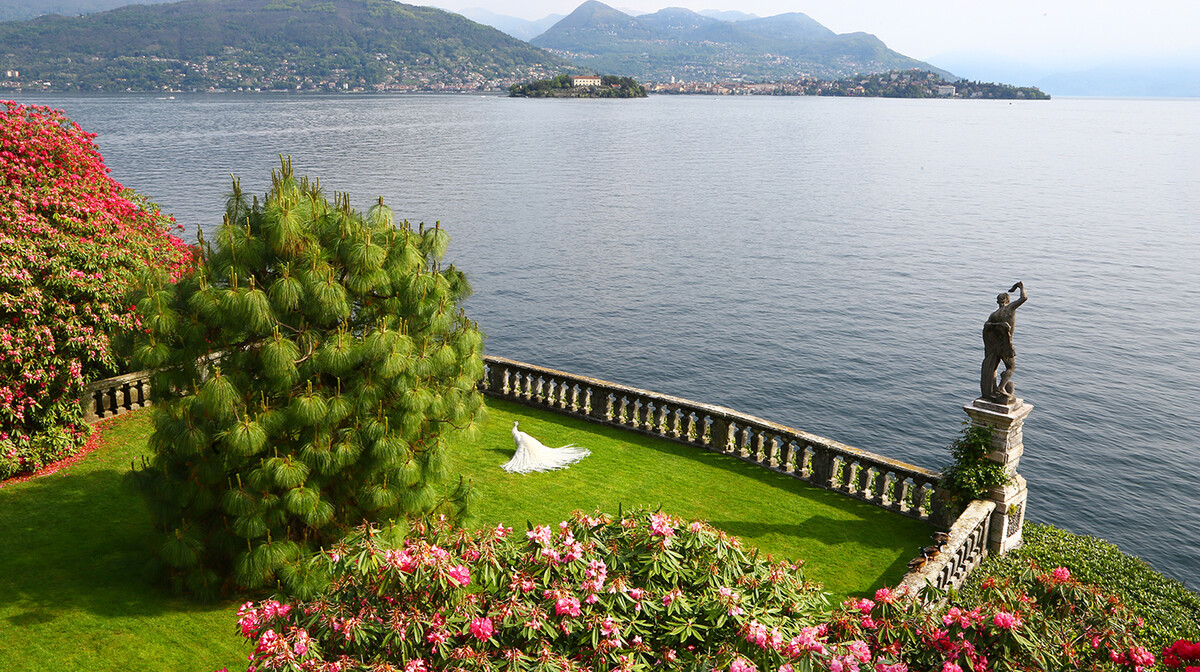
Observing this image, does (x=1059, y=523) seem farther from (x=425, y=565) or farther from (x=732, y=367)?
(x=425, y=565)

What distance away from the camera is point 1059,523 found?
86.8 feet

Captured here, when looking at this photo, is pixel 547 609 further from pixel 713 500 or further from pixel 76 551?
pixel 76 551

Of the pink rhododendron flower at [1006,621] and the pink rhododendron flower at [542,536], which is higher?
the pink rhododendron flower at [542,536]

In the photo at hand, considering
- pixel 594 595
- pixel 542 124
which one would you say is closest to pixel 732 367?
pixel 594 595

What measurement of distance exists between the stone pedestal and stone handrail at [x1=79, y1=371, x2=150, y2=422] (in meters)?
17.9

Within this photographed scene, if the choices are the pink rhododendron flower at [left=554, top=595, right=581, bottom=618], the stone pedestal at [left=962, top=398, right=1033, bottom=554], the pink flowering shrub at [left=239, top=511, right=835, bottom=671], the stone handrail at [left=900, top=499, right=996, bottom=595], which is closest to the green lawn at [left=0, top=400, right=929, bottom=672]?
the stone handrail at [left=900, top=499, right=996, bottom=595]

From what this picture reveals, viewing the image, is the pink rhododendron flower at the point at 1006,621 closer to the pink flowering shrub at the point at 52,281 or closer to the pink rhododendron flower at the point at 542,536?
the pink rhododendron flower at the point at 542,536

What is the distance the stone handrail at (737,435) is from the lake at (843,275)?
13.3 meters

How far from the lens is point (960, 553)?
14.2 meters

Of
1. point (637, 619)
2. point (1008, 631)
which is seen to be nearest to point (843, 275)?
point (1008, 631)

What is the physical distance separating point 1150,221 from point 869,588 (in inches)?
2953

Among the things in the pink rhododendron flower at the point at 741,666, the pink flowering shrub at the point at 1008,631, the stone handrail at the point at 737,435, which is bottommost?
the stone handrail at the point at 737,435

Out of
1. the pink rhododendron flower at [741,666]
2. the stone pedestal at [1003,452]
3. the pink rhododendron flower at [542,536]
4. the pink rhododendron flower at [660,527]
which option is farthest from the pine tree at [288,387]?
the stone pedestal at [1003,452]

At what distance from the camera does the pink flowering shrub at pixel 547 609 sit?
678cm
